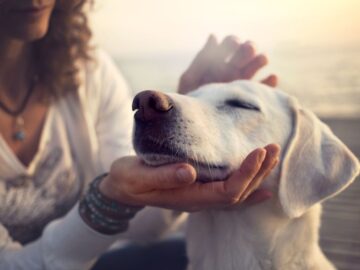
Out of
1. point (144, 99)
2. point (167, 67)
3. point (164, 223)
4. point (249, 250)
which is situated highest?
point (144, 99)

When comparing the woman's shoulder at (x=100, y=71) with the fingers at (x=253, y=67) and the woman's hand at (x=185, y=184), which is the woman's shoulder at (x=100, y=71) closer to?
the fingers at (x=253, y=67)

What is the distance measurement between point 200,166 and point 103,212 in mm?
411

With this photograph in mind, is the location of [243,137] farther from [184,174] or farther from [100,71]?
[100,71]

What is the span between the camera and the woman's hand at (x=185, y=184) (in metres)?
1.15

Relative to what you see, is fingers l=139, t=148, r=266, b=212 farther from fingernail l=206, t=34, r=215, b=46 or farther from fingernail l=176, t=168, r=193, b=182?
fingernail l=206, t=34, r=215, b=46

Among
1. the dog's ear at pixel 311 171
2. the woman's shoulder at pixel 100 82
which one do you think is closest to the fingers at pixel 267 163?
the dog's ear at pixel 311 171

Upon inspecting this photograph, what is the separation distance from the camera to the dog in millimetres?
1342

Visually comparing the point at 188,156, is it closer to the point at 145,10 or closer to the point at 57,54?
the point at 145,10

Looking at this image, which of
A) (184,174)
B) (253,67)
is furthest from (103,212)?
(253,67)

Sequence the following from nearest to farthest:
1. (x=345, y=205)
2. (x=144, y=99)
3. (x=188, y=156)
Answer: (x=144, y=99)
(x=188, y=156)
(x=345, y=205)

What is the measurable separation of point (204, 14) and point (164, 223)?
844 millimetres

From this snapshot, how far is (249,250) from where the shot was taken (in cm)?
147

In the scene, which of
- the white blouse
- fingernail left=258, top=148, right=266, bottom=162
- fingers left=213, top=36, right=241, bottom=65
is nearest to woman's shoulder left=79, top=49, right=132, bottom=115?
the white blouse

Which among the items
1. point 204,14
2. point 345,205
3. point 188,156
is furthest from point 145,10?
point 345,205
